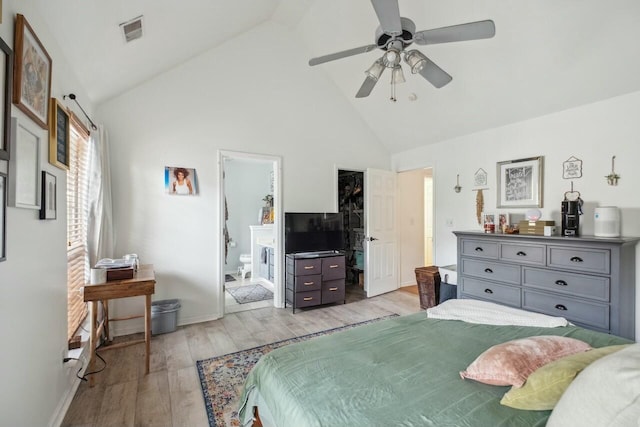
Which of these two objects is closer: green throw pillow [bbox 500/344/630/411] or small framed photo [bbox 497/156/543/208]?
green throw pillow [bbox 500/344/630/411]

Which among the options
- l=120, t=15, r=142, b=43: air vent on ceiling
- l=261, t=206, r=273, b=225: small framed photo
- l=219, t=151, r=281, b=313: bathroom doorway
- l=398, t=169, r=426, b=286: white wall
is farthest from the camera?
l=261, t=206, r=273, b=225: small framed photo

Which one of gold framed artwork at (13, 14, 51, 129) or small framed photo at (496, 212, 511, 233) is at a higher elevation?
gold framed artwork at (13, 14, 51, 129)

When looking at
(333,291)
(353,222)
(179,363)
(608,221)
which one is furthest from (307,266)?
(608,221)

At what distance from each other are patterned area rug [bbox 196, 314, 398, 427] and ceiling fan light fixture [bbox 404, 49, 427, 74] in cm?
274

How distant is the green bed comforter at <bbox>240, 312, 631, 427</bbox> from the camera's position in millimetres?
1036

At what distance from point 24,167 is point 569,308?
402cm

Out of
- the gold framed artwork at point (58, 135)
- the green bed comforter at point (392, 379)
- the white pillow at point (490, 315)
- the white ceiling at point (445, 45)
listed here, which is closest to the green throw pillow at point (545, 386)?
the green bed comforter at point (392, 379)

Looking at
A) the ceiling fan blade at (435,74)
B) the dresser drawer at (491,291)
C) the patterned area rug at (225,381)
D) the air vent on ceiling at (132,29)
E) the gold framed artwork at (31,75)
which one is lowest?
the patterned area rug at (225,381)

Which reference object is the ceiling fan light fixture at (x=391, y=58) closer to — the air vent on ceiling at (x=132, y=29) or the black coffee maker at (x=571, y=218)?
the air vent on ceiling at (x=132, y=29)

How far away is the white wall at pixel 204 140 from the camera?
11.0 ft

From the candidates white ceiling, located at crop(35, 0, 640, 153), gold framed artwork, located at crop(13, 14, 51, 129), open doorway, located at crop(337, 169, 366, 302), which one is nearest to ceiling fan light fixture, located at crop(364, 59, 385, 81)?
white ceiling, located at crop(35, 0, 640, 153)

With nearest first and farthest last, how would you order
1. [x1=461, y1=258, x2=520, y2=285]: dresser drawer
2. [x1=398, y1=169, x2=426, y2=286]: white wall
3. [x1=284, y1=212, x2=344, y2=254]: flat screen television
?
[x1=461, y1=258, x2=520, y2=285]: dresser drawer → [x1=284, y1=212, x2=344, y2=254]: flat screen television → [x1=398, y1=169, x2=426, y2=286]: white wall

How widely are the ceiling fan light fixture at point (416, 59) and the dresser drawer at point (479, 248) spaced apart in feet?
6.93

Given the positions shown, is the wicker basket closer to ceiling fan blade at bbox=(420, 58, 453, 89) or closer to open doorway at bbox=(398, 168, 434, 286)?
open doorway at bbox=(398, 168, 434, 286)
